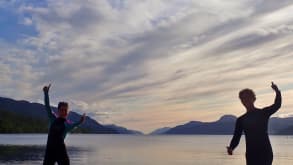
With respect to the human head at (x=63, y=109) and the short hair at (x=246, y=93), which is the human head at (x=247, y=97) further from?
the human head at (x=63, y=109)

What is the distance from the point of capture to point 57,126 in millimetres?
11797

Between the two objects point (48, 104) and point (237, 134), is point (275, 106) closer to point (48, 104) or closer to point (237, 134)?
point (237, 134)

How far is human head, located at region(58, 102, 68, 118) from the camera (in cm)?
1173

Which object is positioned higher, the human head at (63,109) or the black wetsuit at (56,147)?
the human head at (63,109)

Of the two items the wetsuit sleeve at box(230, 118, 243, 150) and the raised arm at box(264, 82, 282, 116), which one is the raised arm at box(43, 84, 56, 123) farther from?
the raised arm at box(264, 82, 282, 116)

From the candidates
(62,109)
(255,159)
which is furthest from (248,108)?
(62,109)

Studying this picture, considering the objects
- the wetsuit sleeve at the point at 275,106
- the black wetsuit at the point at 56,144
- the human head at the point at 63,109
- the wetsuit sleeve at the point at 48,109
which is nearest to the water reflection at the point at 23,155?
the wetsuit sleeve at the point at 48,109

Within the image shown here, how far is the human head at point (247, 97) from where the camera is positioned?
30.9 ft

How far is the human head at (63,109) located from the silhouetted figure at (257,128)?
14.5 feet

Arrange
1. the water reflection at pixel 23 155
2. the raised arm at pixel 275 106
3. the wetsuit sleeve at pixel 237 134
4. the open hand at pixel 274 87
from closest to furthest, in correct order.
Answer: the open hand at pixel 274 87 → the raised arm at pixel 275 106 → the wetsuit sleeve at pixel 237 134 → the water reflection at pixel 23 155

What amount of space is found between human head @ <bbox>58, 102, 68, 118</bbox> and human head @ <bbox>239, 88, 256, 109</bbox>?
15.1 feet

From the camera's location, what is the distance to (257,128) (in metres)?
9.41

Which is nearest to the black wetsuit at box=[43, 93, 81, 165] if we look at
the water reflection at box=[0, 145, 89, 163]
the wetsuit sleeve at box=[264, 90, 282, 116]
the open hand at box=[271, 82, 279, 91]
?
the wetsuit sleeve at box=[264, 90, 282, 116]

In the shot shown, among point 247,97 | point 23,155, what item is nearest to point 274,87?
point 247,97
